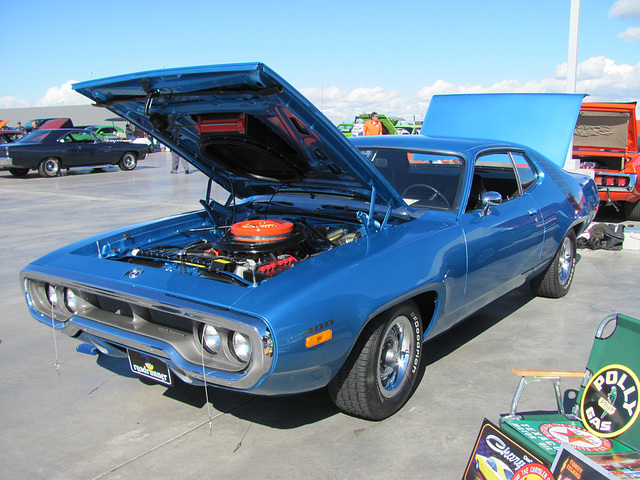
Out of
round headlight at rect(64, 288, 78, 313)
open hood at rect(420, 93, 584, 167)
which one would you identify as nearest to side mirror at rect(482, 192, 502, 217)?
round headlight at rect(64, 288, 78, 313)

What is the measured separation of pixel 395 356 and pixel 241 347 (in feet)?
3.27

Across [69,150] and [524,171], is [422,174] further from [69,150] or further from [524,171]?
[69,150]

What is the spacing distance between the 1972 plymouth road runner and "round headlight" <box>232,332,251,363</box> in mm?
15970

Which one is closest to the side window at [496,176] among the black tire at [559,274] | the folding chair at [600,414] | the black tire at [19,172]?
the black tire at [559,274]

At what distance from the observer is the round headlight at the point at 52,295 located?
3223 millimetres

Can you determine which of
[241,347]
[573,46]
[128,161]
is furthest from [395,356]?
[128,161]

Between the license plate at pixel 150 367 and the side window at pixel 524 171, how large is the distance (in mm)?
3151

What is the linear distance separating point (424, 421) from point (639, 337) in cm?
119

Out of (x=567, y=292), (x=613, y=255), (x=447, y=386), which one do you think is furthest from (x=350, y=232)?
(x=613, y=255)

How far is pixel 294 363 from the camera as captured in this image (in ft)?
8.02

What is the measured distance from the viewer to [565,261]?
527 centimetres

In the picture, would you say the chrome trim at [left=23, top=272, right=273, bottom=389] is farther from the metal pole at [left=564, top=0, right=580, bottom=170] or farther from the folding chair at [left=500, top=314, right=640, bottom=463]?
the metal pole at [left=564, top=0, right=580, bottom=170]

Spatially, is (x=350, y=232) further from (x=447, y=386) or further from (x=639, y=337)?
(x=639, y=337)

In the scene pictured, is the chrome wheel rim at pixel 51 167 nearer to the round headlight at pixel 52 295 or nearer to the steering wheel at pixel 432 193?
the round headlight at pixel 52 295
